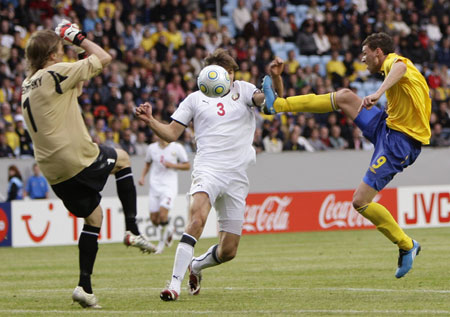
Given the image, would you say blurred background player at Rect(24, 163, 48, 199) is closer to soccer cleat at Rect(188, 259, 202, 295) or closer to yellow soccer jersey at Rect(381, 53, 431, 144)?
soccer cleat at Rect(188, 259, 202, 295)

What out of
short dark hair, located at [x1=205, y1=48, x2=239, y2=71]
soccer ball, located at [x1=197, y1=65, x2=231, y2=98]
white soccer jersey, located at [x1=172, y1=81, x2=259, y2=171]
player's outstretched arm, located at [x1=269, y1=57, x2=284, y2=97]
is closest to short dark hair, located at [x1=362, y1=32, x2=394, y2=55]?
player's outstretched arm, located at [x1=269, y1=57, x2=284, y2=97]

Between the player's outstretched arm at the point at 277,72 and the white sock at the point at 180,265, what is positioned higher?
the player's outstretched arm at the point at 277,72

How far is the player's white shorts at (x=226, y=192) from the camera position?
365 inches

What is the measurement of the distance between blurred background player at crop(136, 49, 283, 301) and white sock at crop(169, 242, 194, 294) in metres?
0.27

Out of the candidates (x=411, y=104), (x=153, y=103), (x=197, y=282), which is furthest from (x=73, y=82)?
(x=153, y=103)

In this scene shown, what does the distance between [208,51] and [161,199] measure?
8450 millimetres

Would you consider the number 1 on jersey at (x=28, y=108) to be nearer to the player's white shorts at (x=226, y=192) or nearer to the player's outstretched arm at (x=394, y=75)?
the player's white shorts at (x=226, y=192)

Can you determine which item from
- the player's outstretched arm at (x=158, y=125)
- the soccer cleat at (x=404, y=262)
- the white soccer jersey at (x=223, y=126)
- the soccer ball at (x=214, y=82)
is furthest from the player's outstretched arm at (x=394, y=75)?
the player's outstretched arm at (x=158, y=125)

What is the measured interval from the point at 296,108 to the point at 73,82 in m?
2.70

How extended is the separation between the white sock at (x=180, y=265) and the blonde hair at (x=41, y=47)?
220 cm

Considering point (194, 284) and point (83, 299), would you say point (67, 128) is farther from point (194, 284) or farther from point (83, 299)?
point (194, 284)

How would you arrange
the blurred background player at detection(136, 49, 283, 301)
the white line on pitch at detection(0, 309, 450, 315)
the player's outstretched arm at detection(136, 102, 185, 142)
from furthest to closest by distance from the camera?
the blurred background player at detection(136, 49, 283, 301), the player's outstretched arm at detection(136, 102, 185, 142), the white line on pitch at detection(0, 309, 450, 315)

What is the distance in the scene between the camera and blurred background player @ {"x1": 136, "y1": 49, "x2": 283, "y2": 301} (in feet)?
30.8

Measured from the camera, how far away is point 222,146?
9.48 m
